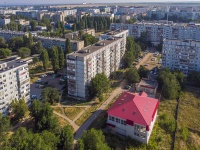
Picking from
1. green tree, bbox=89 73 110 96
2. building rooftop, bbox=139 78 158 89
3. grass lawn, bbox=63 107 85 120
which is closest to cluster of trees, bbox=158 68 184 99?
building rooftop, bbox=139 78 158 89

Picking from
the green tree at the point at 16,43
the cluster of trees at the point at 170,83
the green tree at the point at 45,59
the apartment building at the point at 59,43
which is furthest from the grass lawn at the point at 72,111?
the green tree at the point at 16,43

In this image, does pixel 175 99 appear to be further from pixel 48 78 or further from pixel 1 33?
pixel 1 33

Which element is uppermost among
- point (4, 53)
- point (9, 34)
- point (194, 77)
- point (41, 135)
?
point (9, 34)

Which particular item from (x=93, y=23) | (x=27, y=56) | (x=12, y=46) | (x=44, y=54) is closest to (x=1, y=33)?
(x=12, y=46)

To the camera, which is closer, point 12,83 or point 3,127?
point 3,127

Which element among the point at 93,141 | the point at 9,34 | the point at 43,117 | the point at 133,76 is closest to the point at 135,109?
the point at 93,141

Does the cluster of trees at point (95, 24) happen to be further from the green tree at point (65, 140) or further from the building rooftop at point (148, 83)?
the green tree at point (65, 140)

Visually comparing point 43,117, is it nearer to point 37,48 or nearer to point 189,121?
point 189,121
